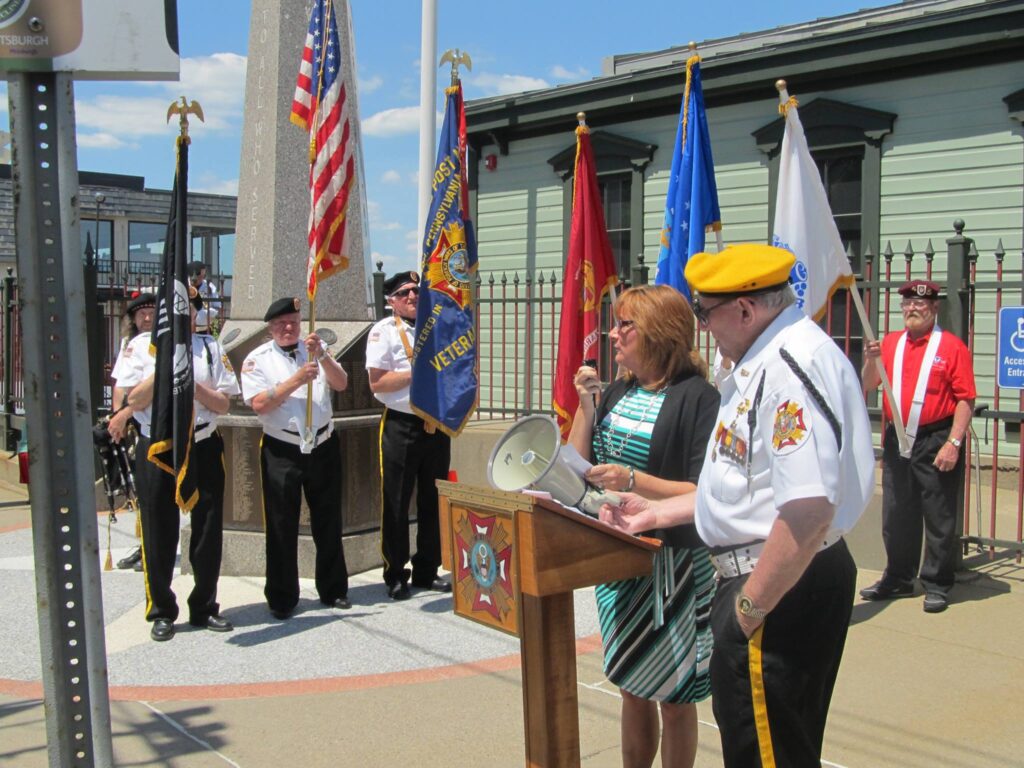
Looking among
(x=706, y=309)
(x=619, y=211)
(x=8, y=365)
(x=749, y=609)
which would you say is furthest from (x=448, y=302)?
(x=8, y=365)

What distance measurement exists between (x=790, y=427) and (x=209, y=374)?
439cm

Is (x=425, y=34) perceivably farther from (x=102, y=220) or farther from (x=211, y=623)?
(x=102, y=220)

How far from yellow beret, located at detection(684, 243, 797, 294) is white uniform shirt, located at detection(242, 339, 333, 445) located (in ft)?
12.7

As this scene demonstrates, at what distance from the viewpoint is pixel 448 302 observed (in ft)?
22.6

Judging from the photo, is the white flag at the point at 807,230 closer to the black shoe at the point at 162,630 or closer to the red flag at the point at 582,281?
the red flag at the point at 582,281

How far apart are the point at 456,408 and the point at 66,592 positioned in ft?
13.9

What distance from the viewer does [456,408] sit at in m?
6.73

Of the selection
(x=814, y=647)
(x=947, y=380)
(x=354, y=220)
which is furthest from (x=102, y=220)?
(x=814, y=647)

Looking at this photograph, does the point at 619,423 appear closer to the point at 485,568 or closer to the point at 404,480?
the point at 485,568

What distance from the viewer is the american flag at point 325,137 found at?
6.48 meters

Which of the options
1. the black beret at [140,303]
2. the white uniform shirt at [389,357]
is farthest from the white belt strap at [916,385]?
the black beret at [140,303]

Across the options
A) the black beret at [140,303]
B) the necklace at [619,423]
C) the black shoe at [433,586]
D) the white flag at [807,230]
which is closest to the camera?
the necklace at [619,423]

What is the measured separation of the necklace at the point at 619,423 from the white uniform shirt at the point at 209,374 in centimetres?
317

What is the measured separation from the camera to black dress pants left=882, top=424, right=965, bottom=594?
634 cm
